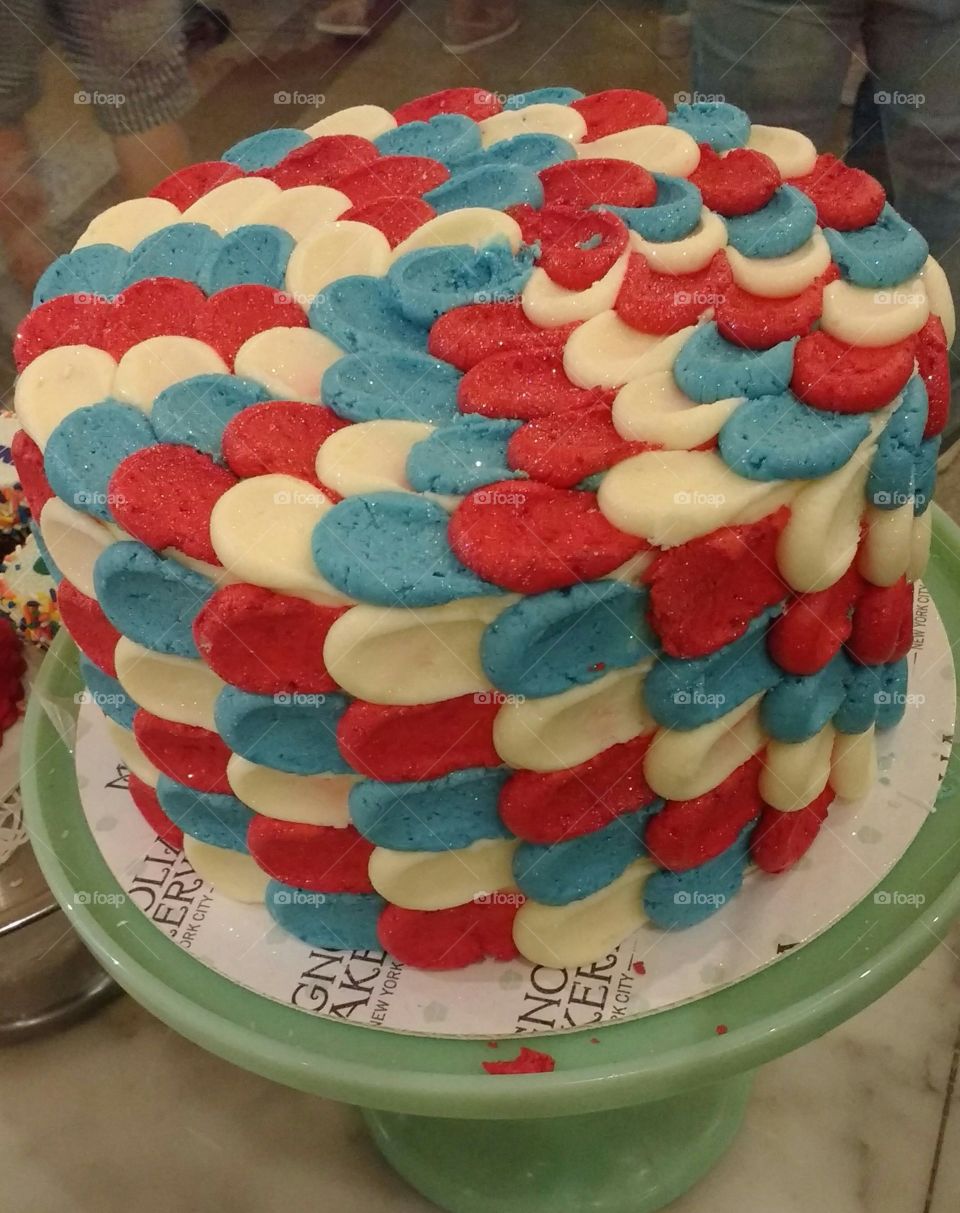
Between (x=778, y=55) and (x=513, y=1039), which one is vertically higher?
→ (x=778, y=55)

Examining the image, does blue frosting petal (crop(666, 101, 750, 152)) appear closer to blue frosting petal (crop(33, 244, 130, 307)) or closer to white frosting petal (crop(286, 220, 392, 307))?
white frosting petal (crop(286, 220, 392, 307))

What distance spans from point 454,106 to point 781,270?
46 cm

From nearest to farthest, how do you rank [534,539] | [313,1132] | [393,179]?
[534,539] → [393,179] → [313,1132]

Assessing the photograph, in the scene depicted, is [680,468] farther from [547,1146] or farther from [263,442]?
[547,1146]

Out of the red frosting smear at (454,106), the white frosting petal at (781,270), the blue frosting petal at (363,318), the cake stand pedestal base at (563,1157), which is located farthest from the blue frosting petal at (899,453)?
the cake stand pedestal base at (563,1157)

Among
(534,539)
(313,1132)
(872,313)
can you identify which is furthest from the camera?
(313,1132)

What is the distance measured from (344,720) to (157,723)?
0.56 ft

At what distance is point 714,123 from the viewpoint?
103 cm

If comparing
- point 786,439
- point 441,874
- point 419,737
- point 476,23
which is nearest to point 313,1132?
point 441,874

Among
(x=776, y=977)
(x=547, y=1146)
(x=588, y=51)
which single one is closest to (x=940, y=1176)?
(x=547, y=1146)

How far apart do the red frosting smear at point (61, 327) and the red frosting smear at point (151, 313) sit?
13mm

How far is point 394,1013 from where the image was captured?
2.84 feet

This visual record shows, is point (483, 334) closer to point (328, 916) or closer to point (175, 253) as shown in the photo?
point (175, 253)

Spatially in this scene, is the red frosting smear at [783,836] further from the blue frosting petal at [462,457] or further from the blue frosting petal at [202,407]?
the blue frosting petal at [202,407]
